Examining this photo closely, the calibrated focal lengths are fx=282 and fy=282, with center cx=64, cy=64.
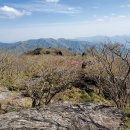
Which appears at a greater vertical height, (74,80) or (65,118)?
(65,118)

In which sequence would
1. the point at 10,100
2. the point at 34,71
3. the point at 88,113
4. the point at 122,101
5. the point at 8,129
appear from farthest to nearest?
the point at 34,71
the point at 10,100
the point at 122,101
the point at 88,113
the point at 8,129

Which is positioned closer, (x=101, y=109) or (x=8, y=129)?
(x=8, y=129)

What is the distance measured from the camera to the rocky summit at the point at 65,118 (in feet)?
22.3

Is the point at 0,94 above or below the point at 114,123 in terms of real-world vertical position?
below

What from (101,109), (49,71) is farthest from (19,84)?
(101,109)

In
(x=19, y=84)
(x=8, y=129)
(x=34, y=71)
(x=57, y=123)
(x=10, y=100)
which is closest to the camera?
(x=8, y=129)

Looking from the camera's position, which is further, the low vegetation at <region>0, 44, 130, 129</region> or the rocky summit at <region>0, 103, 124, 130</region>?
the low vegetation at <region>0, 44, 130, 129</region>

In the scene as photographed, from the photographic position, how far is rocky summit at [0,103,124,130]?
679 centimetres

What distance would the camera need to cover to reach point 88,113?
7805mm

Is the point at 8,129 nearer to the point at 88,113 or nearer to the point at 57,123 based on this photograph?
the point at 57,123

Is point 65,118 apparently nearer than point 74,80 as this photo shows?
Yes

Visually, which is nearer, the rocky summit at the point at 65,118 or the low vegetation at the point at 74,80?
the rocky summit at the point at 65,118

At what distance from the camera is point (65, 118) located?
7.32m

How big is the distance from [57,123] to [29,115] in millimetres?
855
